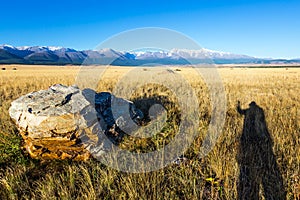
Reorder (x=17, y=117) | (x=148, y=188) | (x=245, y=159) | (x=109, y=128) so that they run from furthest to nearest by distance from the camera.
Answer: (x=109, y=128), (x=17, y=117), (x=245, y=159), (x=148, y=188)

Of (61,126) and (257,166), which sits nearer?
(257,166)

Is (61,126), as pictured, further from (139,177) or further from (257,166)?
(257,166)

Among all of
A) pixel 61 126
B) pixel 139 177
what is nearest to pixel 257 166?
pixel 139 177

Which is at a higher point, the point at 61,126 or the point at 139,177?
the point at 61,126

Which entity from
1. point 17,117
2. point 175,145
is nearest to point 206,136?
point 175,145

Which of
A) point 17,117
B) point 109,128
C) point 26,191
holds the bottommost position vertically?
point 26,191

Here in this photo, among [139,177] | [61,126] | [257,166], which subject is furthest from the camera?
[61,126]

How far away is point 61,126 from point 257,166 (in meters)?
3.48

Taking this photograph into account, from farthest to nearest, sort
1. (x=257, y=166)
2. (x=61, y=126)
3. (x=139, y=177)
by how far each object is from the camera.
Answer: (x=61, y=126) < (x=257, y=166) < (x=139, y=177)

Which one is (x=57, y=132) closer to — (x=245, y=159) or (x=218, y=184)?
(x=218, y=184)

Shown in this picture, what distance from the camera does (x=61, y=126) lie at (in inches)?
171

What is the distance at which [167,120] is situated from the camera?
654 centimetres

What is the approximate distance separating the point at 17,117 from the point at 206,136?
13.2 feet

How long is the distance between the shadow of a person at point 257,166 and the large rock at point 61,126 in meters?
2.54
